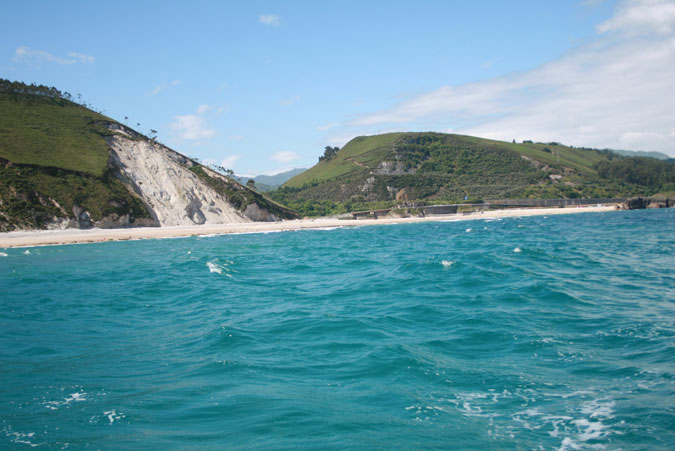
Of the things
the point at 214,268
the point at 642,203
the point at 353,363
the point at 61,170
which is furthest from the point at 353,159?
the point at 353,363

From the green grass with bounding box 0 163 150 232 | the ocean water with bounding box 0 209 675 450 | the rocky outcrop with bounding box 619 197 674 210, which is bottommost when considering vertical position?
the ocean water with bounding box 0 209 675 450

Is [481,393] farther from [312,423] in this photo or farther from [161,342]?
[161,342]

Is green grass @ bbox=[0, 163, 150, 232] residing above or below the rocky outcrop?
above

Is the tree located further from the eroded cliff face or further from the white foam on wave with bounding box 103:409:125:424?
the white foam on wave with bounding box 103:409:125:424

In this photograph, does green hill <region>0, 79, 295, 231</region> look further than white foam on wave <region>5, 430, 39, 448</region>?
Yes

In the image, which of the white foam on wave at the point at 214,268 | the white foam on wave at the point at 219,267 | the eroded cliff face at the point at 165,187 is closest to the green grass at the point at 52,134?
the eroded cliff face at the point at 165,187

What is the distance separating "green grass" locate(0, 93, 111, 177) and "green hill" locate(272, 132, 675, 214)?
5290cm

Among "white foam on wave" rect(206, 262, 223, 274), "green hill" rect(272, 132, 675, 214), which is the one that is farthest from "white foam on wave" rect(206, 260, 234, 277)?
"green hill" rect(272, 132, 675, 214)

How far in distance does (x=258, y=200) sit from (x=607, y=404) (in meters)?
80.9

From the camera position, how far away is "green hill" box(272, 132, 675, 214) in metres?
120

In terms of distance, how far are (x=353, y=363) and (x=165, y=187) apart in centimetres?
6987

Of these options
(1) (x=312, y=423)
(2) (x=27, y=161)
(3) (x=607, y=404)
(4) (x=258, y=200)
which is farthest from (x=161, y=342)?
(4) (x=258, y=200)

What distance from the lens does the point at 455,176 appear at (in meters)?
134

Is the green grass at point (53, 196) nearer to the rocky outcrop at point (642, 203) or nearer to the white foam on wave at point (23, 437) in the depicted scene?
the white foam on wave at point (23, 437)
